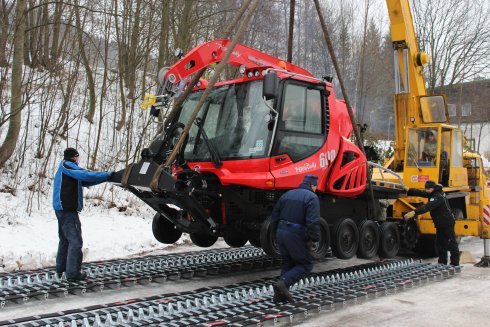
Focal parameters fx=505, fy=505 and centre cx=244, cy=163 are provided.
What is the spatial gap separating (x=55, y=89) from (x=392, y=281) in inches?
348

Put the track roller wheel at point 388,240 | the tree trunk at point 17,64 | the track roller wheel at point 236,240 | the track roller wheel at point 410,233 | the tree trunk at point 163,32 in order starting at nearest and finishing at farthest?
the track roller wheel at point 236,240
the track roller wheel at point 388,240
the track roller wheel at point 410,233
the tree trunk at point 17,64
the tree trunk at point 163,32

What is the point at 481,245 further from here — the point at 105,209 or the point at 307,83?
the point at 105,209

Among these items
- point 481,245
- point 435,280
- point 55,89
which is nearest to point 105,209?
point 55,89

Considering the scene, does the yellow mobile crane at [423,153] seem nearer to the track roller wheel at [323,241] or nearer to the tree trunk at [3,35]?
the track roller wheel at [323,241]

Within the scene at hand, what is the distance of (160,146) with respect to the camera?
6.86 metres

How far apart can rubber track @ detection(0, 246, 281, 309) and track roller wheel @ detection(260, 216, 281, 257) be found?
1645 millimetres

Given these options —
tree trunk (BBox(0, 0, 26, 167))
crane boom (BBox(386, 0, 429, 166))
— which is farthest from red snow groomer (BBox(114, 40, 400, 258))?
tree trunk (BBox(0, 0, 26, 167))

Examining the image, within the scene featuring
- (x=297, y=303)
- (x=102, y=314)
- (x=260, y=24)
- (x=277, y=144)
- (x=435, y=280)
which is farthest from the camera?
(x=260, y=24)

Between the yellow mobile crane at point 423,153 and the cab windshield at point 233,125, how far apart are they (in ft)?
13.3

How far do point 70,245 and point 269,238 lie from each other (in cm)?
273

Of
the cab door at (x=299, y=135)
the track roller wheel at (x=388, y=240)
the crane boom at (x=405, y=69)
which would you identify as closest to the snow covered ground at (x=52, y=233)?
the cab door at (x=299, y=135)

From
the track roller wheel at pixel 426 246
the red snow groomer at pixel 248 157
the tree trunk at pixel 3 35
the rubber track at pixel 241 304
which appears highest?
the tree trunk at pixel 3 35

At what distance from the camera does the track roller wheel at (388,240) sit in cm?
858

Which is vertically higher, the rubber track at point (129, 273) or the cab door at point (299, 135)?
the cab door at point (299, 135)
